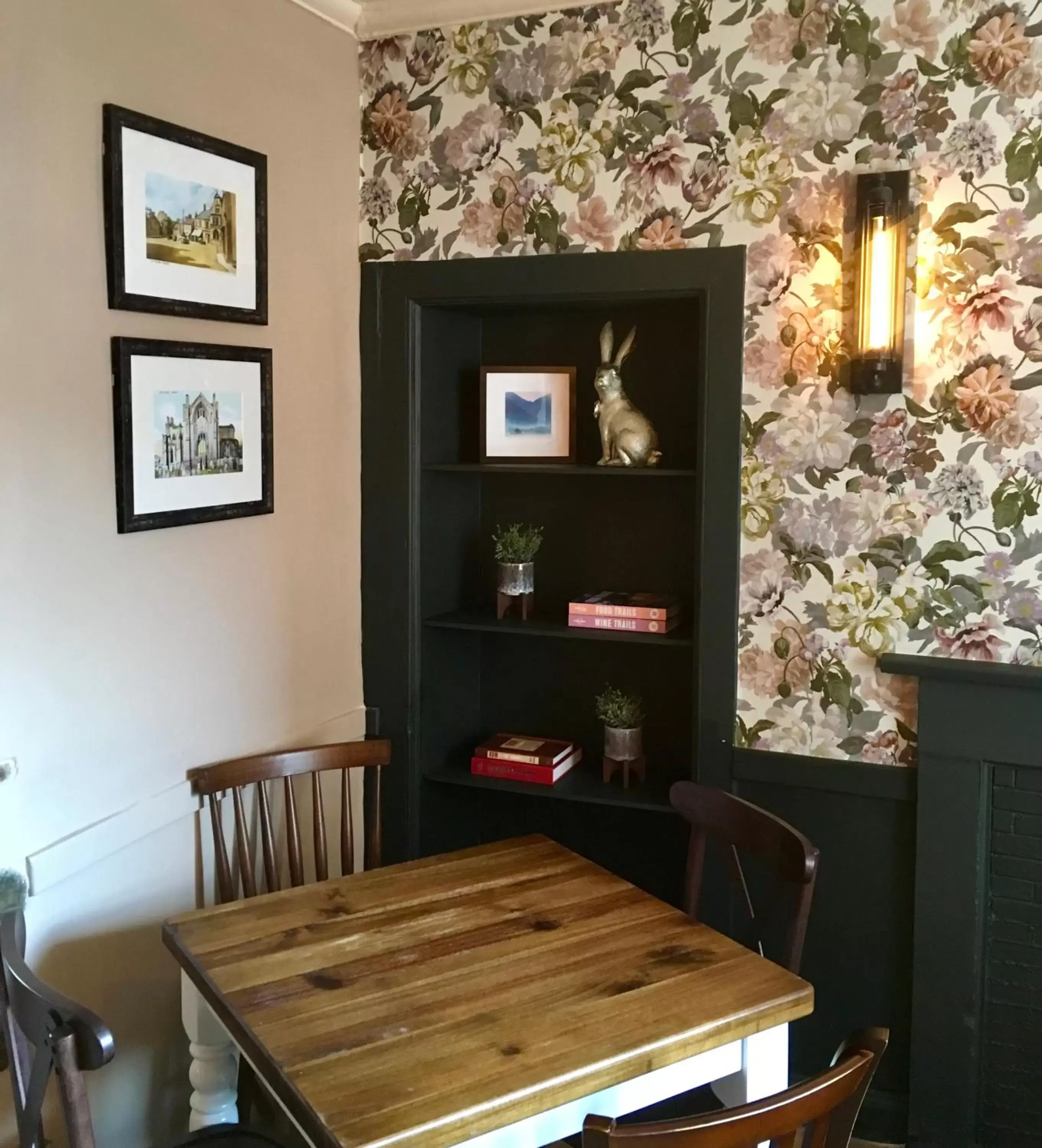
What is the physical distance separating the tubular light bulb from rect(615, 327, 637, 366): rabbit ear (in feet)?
1.98

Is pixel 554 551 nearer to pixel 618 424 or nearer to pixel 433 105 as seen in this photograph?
pixel 618 424

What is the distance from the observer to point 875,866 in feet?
7.95

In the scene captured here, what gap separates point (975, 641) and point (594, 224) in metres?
1.21

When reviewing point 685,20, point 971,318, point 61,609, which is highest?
point 685,20

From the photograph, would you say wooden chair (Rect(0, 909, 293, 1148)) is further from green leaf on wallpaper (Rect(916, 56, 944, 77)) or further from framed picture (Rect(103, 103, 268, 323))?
green leaf on wallpaper (Rect(916, 56, 944, 77))

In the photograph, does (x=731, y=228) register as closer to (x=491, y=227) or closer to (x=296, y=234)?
(x=491, y=227)

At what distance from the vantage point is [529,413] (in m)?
2.80

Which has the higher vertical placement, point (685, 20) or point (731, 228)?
point (685, 20)

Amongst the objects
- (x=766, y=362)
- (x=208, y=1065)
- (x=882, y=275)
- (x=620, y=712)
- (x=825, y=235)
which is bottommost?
(x=208, y=1065)

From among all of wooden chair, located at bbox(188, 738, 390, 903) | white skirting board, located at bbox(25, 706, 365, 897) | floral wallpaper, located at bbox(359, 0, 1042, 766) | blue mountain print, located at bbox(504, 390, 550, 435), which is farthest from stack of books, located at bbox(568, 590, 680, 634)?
white skirting board, located at bbox(25, 706, 365, 897)

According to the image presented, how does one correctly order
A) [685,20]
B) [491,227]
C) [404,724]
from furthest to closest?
1. [404,724]
2. [491,227]
3. [685,20]

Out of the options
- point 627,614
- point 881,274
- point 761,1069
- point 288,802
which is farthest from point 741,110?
point 761,1069

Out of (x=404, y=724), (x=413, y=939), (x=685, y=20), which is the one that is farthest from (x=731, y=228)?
(x=413, y=939)

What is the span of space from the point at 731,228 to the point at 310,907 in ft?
5.30
